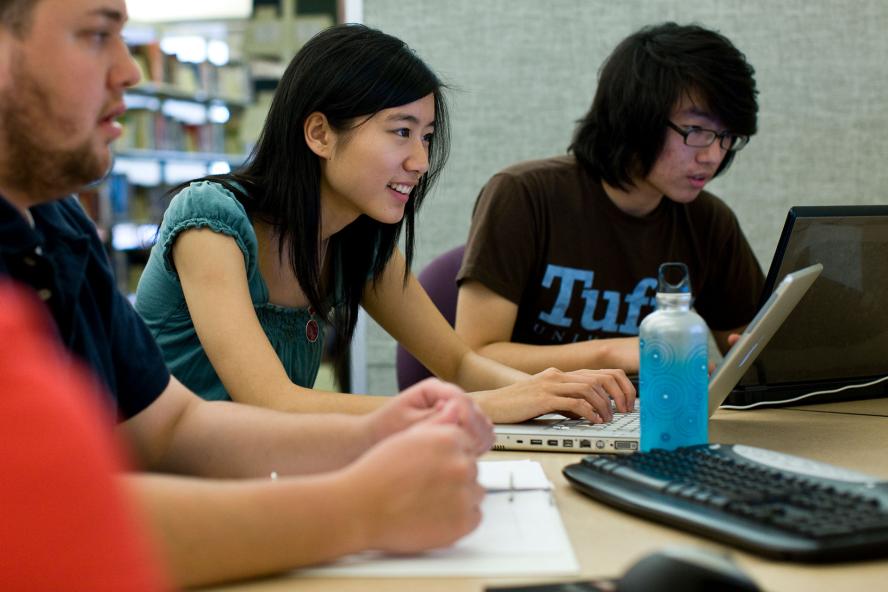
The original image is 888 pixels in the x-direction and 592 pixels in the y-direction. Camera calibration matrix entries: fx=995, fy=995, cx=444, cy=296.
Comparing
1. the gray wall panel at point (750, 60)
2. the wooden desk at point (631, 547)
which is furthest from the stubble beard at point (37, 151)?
the gray wall panel at point (750, 60)

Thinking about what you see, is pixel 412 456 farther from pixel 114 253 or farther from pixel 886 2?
pixel 114 253

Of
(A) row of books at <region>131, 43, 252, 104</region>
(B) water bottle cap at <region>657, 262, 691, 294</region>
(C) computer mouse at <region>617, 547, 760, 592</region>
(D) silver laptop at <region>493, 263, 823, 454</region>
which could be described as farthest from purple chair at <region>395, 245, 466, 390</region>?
(A) row of books at <region>131, 43, 252, 104</region>

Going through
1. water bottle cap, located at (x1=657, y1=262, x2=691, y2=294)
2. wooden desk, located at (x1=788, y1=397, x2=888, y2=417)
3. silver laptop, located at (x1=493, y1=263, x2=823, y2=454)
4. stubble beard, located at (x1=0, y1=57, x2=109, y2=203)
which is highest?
stubble beard, located at (x1=0, y1=57, x2=109, y2=203)

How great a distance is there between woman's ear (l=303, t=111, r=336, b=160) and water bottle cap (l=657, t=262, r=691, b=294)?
2.38ft

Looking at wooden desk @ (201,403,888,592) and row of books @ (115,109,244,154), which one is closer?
wooden desk @ (201,403,888,592)

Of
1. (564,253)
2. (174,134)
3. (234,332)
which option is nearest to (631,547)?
(234,332)

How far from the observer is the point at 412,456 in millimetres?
714

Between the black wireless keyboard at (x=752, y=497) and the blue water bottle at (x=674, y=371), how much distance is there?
7cm

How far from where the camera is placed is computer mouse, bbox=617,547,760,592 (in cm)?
53

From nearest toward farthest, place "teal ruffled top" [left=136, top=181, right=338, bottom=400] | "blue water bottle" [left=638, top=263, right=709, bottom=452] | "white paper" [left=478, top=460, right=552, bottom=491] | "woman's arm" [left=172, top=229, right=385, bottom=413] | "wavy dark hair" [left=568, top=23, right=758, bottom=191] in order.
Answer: "white paper" [left=478, top=460, right=552, bottom=491], "blue water bottle" [left=638, top=263, right=709, bottom=452], "woman's arm" [left=172, top=229, right=385, bottom=413], "teal ruffled top" [left=136, top=181, right=338, bottom=400], "wavy dark hair" [left=568, top=23, right=758, bottom=191]

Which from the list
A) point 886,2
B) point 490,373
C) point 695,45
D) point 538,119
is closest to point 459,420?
point 490,373

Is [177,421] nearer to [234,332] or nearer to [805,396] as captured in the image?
[234,332]

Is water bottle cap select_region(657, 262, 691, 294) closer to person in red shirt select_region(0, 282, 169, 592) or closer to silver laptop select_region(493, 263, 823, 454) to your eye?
silver laptop select_region(493, 263, 823, 454)

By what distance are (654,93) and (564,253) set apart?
362mm
